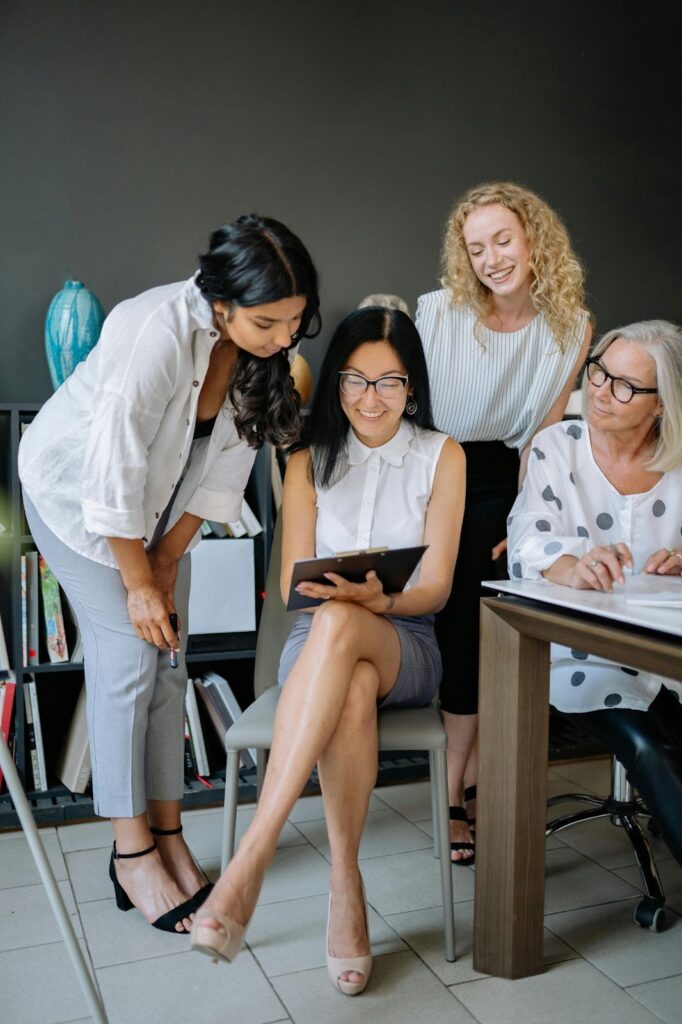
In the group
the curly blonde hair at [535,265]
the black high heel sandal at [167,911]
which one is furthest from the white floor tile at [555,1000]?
the curly blonde hair at [535,265]

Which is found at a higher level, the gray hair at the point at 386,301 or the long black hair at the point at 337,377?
the gray hair at the point at 386,301

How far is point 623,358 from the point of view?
191cm

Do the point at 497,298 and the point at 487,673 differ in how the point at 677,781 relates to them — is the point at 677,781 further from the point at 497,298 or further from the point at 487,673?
the point at 497,298

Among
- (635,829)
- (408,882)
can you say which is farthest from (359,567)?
(635,829)

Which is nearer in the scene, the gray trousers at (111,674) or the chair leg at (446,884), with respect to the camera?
the chair leg at (446,884)

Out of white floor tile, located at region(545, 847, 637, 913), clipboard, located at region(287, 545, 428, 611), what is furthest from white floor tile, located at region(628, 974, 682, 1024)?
clipboard, located at region(287, 545, 428, 611)

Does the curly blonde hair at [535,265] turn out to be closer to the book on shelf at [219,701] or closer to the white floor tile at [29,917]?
the book on shelf at [219,701]

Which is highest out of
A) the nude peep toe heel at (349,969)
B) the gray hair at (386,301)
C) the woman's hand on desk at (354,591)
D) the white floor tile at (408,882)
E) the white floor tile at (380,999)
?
the gray hair at (386,301)

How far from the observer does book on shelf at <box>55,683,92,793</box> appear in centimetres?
253

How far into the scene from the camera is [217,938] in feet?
4.58

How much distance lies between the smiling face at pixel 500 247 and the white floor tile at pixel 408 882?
131 cm

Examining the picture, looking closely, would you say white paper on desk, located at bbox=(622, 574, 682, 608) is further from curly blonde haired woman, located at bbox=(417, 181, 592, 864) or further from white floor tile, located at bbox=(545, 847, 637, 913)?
white floor tile, located at bbox=(545, 847, 637, 913)

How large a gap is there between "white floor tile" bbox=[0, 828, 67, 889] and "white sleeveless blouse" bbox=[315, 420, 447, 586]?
3.08 ft

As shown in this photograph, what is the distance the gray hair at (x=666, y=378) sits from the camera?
1.89 metres
